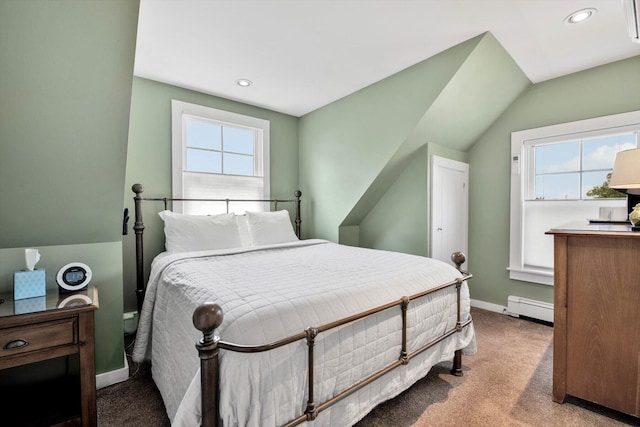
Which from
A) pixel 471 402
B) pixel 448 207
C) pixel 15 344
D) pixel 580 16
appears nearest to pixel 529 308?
pixel 448 207

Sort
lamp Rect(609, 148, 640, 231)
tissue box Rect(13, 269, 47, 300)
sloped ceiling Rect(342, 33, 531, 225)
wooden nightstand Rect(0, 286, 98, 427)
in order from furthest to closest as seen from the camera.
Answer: sloped ceiling Rect(342, 33, 531, 225) → lamp Rect(609, 148, 640, 231) → tissue box Rect(13, 269, 47, 300) → wooden nightstand Rect(0, 286, 98, 427)

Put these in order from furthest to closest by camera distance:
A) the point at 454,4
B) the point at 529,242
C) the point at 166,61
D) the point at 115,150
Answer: the point at 529,242
the point at 166,61
the point at 454,4
the point at 115,150

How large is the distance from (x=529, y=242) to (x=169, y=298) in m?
3.47

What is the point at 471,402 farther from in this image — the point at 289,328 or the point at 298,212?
the point at 298,212

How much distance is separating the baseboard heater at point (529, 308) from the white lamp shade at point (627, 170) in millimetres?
1641

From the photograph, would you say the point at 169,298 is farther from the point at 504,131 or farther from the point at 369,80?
the point at 504,131

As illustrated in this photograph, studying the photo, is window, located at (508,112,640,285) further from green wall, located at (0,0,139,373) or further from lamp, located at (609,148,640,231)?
green wall, located at (0,0,139,373)

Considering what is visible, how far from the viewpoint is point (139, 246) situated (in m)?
2.65

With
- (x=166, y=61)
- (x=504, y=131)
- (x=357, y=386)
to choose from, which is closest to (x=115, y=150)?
(x=166, y=61)

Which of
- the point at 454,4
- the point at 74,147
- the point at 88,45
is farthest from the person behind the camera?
the point at 454,4

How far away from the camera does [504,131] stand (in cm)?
331

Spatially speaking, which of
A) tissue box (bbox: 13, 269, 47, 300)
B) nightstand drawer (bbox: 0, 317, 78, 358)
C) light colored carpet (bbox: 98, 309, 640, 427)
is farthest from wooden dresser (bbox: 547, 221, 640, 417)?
tissue box (bbox: 13, 269, 47, 300)

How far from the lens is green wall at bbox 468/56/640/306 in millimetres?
2637

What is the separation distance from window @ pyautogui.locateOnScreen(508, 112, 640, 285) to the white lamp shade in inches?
41.5
